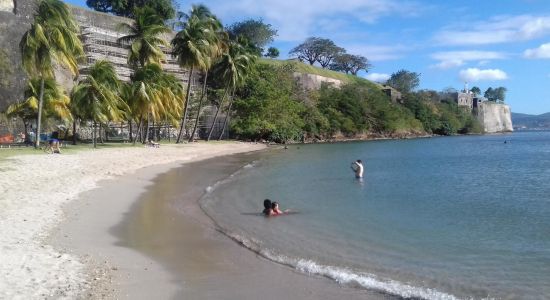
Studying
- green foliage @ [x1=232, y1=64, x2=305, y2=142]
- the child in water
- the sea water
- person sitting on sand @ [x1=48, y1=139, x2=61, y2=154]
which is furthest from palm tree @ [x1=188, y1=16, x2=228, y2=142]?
the child in water

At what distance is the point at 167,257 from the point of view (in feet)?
30.6

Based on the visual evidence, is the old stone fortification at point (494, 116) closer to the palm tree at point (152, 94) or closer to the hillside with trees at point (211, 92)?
the hillside with trees at point (211, 92)

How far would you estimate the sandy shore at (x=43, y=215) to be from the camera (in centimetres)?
682

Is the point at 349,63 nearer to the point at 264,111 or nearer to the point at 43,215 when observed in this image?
the point at 264,111

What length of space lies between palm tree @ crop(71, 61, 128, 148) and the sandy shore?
709 centimetres

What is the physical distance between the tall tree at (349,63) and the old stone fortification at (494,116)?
32500 mm

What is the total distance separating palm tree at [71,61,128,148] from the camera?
3394 cm

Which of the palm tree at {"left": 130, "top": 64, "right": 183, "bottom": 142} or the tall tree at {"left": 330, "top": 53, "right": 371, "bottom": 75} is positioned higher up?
the tall tree at {"left": 330, "top": 53, "right": 371, "bottom": 75}

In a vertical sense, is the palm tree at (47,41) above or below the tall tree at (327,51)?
below

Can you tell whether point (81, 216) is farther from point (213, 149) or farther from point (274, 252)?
point (213, 149)

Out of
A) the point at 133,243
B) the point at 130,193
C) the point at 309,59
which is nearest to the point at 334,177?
the point at 130,193

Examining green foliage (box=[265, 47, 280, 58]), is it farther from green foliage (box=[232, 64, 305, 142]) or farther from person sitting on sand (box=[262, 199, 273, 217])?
person sitting on sand (box=[262, 199, 273, 217])

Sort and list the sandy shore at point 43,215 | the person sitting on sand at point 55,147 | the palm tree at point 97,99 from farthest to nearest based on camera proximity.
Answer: the palm tree at point 97,99 < the person sitting on sand at point 55,147 < the sandy shore at point 43,215

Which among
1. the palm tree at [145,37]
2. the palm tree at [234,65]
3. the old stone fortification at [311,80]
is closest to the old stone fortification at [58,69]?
the palm tree at [145,37]
